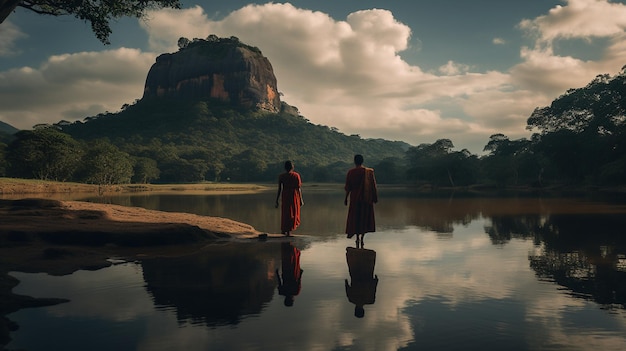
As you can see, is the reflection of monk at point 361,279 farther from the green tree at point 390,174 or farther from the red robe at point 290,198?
the green tree at point 390,174

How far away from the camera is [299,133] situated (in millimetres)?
174250

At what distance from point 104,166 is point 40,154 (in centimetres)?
1022

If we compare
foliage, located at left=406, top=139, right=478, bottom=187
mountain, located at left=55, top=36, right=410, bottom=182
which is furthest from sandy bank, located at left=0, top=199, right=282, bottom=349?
mountain, located at left=55, top=36, right=410, bottom=182

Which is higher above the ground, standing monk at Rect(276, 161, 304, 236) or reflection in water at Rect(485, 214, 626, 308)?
standing monk at Rect(276, 161, 304, 236)

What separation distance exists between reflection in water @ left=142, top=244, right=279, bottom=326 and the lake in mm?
25

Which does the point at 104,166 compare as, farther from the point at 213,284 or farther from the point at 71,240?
the point at 213,284

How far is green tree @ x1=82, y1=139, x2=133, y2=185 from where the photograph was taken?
65.1 m

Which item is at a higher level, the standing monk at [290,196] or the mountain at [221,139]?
the mountain at [221,139]

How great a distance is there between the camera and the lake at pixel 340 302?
14.3ft

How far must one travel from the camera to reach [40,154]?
210 feet

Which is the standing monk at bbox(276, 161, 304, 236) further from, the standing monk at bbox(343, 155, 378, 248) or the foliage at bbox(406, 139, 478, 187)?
the foliage at bbox(406, 139, 478, 187)

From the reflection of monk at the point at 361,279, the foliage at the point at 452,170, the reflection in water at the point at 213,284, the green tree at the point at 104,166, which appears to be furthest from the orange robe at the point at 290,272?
the foliage at the point at 452,170

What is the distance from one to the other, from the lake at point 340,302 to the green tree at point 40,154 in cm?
6829

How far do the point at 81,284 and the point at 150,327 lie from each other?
2.87 meters
